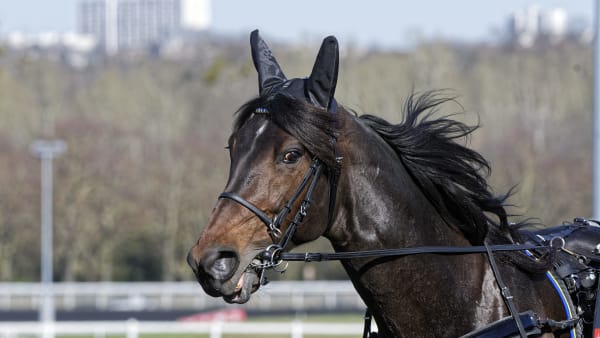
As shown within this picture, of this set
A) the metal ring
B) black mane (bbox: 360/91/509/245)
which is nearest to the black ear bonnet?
black mane (bbox: 360/91/509/245)

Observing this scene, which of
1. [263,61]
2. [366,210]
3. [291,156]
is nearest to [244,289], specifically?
[291,156]

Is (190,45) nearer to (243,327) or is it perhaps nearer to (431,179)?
(243,327)

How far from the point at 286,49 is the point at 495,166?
1374 cm

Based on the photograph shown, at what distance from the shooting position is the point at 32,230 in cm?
3491

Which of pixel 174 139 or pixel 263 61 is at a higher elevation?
pixel 263 61

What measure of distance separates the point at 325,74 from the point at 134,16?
197m

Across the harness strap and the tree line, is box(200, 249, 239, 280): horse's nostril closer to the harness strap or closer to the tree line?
the harness strap

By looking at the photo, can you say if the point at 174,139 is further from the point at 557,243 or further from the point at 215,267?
the point at 215,267

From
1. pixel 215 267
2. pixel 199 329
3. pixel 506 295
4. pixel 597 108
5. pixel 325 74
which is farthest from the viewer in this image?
pixel 199 329

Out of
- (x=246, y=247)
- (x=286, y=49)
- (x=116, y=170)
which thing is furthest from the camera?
(x=286, y=49)

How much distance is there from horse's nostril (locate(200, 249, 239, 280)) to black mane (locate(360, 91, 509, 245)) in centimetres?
104

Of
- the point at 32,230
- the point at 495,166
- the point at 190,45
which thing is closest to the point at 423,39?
the point at 495,166

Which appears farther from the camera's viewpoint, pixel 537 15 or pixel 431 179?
pixel 537 15

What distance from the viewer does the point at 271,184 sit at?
402 centimetres
